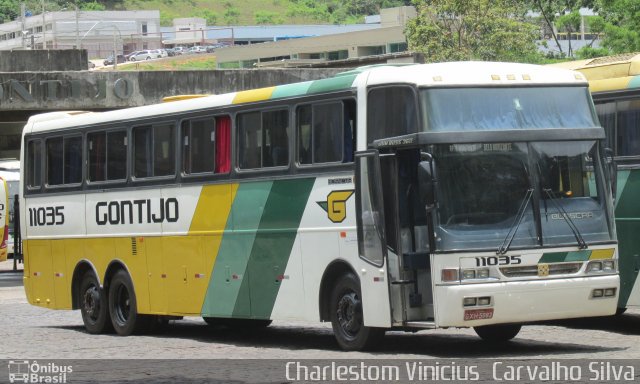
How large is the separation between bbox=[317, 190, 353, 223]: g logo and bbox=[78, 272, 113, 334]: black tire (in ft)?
18.6

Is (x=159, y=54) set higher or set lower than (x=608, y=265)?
higher

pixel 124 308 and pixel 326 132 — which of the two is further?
pixel 124 308

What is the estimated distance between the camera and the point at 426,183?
46.9 feet

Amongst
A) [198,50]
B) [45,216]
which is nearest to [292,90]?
[45,216]

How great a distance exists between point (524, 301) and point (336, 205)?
2.49 m

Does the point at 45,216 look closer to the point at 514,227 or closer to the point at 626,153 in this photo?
the point at 626,153

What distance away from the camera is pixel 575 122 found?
1526cm

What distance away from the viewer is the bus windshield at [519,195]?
1445 centimetres

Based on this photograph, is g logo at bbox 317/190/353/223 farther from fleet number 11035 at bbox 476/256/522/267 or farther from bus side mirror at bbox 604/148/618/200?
bus side mirror at bbox 604/148/618/200

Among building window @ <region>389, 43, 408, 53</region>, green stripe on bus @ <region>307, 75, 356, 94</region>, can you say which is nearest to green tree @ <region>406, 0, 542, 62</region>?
building window @ <region>389, 43, 408, 53</region>

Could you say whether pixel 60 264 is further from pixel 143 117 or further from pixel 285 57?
pixel 285 57

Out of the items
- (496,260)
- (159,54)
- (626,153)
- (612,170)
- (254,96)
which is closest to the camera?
(496,260)

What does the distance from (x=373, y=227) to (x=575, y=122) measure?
8.14 feet

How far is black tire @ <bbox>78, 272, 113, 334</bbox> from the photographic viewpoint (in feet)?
67.2
